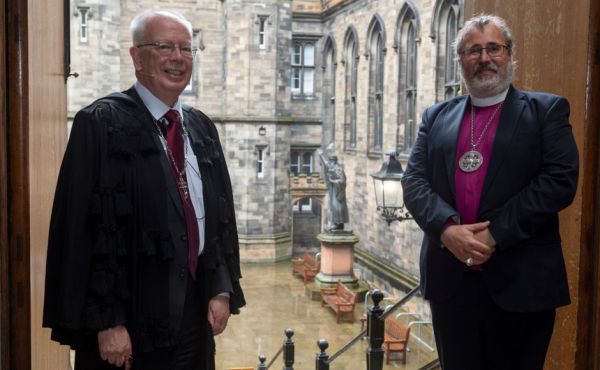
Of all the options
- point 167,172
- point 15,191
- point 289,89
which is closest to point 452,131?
point 167,172

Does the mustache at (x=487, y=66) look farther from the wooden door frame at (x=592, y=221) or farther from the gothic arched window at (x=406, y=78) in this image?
the gothic arched window at (x=406, y=78)

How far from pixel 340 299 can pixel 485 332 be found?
41.3ft

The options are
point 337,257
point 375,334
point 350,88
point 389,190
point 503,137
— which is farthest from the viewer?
point 350,88

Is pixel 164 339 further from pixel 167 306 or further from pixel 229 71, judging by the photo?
pixel 229 71

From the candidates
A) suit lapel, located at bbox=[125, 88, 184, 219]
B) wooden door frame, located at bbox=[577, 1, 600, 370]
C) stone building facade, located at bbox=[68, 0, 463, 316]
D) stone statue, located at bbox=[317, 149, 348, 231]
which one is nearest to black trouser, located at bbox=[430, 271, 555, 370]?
wooden door frame, located at bbox=[577, 1, 600, 370]

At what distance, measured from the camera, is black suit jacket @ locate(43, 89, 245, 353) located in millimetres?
2084

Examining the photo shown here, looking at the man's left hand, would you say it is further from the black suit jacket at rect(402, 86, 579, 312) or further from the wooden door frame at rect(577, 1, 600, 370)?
the wooden door frame at rect(577, 1, 600, 370)

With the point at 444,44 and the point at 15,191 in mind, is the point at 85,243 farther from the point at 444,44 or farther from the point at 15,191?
the point at 444,44

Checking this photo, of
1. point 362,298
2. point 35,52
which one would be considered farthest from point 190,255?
point 362,298

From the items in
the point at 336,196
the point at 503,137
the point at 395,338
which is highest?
the point at 503,137

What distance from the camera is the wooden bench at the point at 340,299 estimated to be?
1412cm

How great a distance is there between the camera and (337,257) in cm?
1614

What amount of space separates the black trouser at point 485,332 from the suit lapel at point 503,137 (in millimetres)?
341

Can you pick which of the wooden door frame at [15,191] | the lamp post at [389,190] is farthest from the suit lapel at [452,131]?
the lamp post at [389,190]
